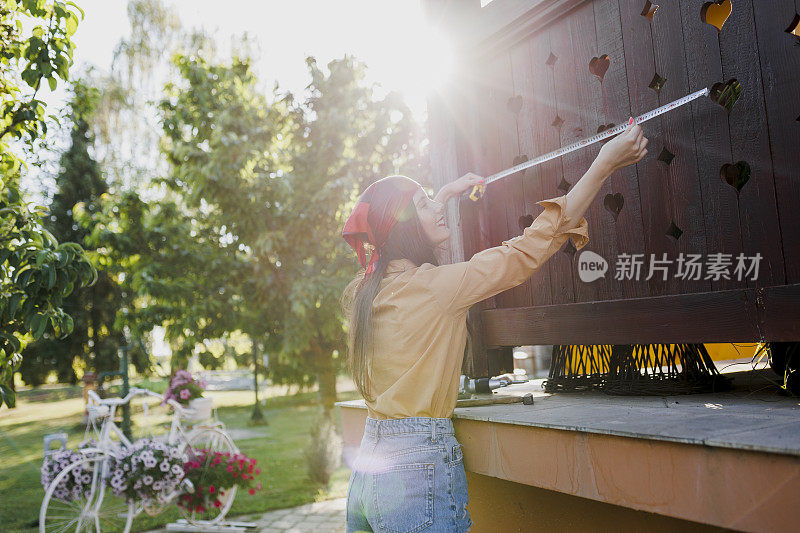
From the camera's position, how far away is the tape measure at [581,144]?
2.21m

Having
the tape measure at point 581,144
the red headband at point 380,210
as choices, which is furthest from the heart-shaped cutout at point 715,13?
the red headband at point 380,210

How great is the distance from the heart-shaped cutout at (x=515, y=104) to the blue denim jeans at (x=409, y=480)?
159 centimetres

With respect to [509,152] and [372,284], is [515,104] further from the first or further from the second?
[372,284]

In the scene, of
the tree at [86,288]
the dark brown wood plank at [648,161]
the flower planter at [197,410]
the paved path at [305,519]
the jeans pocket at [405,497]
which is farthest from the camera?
the tree at [86,288]

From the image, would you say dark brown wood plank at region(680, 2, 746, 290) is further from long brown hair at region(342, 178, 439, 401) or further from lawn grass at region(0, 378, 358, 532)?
lawn grass at region(0, 378, 358, 532)

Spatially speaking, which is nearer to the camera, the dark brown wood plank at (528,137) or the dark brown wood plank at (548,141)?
the dark brown wood plank at (548,141)

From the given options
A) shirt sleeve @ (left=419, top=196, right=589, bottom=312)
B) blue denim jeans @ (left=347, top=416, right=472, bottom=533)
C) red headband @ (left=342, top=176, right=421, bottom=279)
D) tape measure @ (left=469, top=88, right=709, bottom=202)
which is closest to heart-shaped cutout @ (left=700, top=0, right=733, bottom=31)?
tape measure @ (left=469, top=88, right=709, bottom=202)

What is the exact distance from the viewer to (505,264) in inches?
77.5

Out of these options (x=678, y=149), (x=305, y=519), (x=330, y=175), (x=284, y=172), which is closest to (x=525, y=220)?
(x=678, y=149)

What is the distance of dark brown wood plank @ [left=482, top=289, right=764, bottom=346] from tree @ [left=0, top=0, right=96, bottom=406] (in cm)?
218

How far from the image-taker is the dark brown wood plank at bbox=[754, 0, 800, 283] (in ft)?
6.42

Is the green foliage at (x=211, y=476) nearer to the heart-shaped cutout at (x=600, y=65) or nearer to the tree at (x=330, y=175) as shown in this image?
the tree at (x=330, y=175)

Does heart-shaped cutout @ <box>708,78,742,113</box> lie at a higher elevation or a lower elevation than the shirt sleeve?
higher

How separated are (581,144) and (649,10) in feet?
1.81
